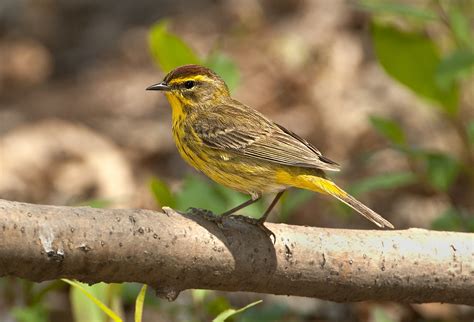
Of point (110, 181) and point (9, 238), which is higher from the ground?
point (9, 238)

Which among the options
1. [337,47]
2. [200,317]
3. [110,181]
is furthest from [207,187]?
[337,47]

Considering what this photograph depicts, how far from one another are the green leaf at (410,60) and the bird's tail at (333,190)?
1.61 m

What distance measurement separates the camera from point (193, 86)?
5.06 metres

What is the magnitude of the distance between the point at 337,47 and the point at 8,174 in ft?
11.9

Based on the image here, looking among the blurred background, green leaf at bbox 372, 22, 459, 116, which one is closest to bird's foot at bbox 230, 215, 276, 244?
the blurred background

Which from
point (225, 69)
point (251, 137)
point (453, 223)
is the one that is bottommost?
point (453, 223)

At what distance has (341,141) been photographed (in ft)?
27.5

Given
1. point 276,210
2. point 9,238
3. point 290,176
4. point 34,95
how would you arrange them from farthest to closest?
point 34,95, point 276,210, point 290,176, point 9,238

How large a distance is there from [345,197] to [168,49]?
1605 millimetres

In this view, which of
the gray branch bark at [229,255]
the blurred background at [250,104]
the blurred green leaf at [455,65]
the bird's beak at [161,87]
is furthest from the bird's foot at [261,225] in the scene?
the blurred green leaf at [455,65]

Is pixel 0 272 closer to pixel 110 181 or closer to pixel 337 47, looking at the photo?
pixel 110 181

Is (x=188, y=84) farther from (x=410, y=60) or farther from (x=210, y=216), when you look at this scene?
(x=410, y=60)

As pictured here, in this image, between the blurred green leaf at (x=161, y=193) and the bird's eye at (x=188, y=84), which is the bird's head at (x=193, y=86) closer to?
the bird's eye at (x=188, y=84)

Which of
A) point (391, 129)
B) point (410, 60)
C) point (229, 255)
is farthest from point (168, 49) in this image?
point (229, 255)
